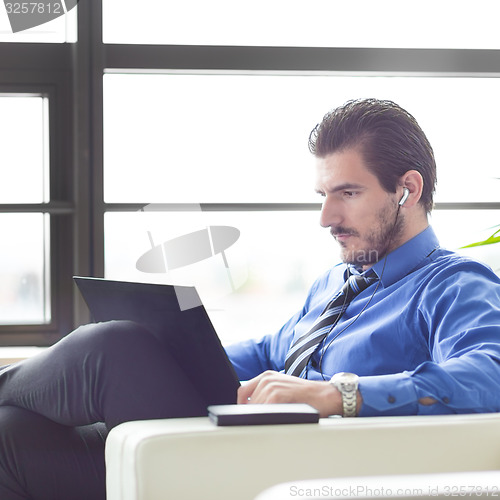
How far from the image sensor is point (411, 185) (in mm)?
1677

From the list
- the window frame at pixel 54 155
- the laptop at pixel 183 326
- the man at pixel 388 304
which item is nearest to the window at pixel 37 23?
the window frame at pixel 54 155

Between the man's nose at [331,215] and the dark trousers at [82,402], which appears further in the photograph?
the man's nose at [331,215]

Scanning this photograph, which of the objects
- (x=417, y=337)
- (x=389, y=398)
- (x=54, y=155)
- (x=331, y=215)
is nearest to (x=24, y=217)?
(x=54, y=155)

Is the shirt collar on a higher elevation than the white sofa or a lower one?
higher

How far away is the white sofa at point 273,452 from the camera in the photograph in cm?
100

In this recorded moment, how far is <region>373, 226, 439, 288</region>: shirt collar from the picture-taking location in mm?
1605

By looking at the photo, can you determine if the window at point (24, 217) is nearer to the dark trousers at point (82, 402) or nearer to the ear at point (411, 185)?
the dark trousers at point (82, 402)

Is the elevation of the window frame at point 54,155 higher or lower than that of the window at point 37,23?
lower

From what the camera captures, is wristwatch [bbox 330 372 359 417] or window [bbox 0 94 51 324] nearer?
wristwatch [bbox 330 372 359 417]

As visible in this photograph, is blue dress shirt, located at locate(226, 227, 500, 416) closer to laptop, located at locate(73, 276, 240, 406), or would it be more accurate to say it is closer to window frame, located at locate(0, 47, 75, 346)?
laptop, located at locate(73, 276, 240, 406)

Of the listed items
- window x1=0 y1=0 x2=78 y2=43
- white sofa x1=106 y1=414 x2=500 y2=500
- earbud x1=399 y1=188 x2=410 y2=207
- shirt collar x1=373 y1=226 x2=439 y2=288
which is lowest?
white sofa x1=106 y1=414 x2=500 y2=500

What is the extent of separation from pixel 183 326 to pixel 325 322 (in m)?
0.53

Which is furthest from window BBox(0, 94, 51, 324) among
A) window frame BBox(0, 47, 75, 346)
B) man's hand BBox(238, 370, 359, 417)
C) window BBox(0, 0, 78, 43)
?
man's hand BBox(238, 370, 359, 417)

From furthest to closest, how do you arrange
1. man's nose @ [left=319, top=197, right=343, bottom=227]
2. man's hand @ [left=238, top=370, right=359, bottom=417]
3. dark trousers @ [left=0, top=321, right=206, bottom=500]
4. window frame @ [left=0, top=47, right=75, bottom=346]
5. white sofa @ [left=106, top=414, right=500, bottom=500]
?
window frame @ [left=0, top=47, right=75, bottom=346], man's nose @ [left=319, top=197, right=343, bottom=227], dark trousers @ [left=0, top=321, right=206, bottom=500], man's hand @ [left=238, top=370, right=359, bottom=417], white sofa @ [left=106, top=414, right=500, bottom=500]
